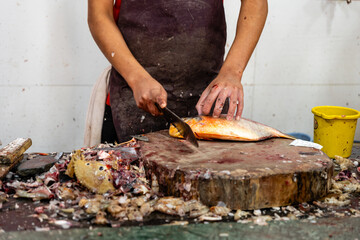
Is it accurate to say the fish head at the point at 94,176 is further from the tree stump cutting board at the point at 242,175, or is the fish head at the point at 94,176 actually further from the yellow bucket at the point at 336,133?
the yellow bucket at the point at 336,133

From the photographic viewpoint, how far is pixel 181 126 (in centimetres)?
183

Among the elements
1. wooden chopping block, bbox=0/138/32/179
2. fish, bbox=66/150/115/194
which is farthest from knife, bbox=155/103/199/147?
wooden chopping block, bbox=0/138/32/179

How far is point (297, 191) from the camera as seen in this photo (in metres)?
1.54

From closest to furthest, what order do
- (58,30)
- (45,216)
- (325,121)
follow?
(45,216) → (325,121) → (58,30)

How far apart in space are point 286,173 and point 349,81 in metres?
2.89

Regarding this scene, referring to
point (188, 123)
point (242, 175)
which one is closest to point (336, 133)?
point (188, 123)

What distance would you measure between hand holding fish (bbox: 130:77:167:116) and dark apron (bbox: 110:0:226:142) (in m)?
0.36

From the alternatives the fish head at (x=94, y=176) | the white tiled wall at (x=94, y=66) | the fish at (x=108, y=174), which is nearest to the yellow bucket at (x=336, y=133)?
the white tiled wall at (x=94, y=66)

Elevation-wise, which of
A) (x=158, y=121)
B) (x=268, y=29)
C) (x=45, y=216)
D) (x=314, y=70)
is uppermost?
(x=268, y=29)

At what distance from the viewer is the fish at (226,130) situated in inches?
74.5

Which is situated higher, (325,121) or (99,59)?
(99,59)

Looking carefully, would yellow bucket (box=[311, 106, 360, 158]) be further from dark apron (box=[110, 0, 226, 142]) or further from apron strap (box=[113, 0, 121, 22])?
apron strap (box=[113, 0, 121, 22])

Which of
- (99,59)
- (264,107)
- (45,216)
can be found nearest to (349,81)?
(264,107)

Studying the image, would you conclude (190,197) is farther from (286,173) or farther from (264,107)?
(264,107)
